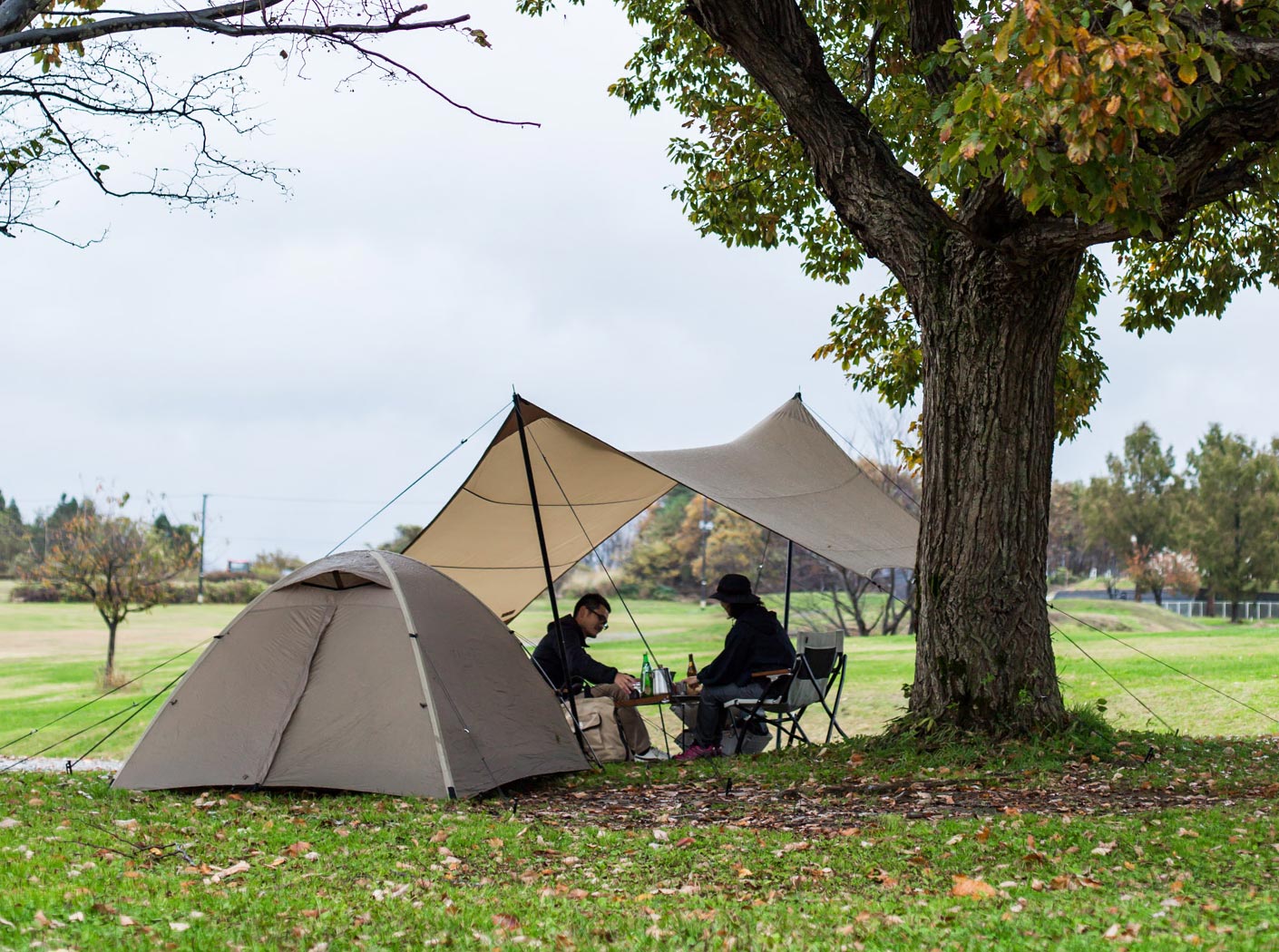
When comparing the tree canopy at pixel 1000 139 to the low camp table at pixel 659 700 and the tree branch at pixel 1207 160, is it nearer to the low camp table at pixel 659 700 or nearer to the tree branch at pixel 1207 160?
the tree branch at pixel 1207 160

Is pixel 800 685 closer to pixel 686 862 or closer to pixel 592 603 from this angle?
pixel 592 603

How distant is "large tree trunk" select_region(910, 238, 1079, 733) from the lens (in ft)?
23.8

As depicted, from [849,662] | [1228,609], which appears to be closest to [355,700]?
[849,662]

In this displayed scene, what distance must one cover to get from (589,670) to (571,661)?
14 centimetres

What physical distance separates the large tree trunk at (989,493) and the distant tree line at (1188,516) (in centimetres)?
3443

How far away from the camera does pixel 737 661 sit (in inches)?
322

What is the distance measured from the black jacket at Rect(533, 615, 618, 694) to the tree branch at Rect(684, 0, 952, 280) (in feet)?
10.8

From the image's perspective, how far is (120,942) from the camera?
3703mm

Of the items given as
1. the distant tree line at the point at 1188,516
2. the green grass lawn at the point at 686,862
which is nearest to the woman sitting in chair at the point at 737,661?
the green grass lawn at the point at 686,862

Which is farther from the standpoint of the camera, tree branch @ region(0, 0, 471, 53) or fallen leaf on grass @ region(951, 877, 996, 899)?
tree branch @ region(0, 0, 471, 53)

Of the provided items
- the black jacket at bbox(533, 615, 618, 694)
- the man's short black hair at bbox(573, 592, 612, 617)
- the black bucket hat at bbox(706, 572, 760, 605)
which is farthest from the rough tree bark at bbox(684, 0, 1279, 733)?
the man's short black hair at bbox(573, 592, 612, 617)

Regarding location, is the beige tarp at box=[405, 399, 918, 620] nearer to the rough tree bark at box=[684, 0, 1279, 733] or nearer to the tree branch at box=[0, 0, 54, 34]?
the rough tree bark at box=[684, 0, 1279, 733]

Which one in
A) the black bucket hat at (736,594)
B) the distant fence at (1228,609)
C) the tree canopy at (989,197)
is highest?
the tree canopy at (989,197)

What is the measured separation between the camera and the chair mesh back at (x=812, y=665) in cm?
793
